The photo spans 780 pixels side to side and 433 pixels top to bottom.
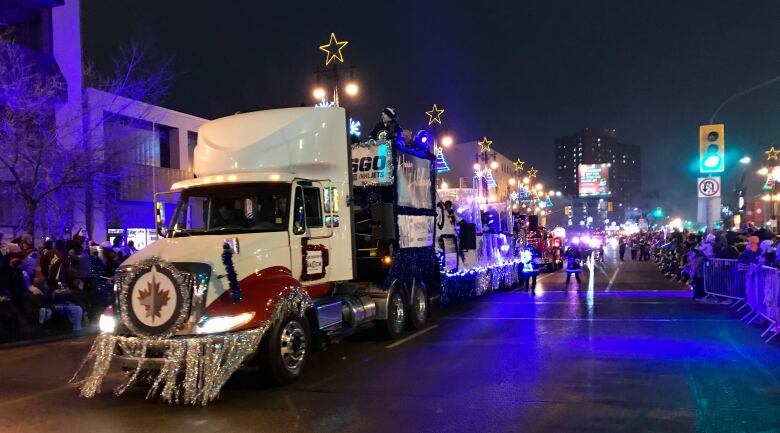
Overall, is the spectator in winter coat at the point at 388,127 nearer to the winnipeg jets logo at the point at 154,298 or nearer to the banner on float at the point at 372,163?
the banner on float at the point at 372,163

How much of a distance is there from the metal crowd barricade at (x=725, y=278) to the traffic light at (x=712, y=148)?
2585 mm

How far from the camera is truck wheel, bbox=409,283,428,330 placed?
36.2 feet

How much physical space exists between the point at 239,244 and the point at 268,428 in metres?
2.28

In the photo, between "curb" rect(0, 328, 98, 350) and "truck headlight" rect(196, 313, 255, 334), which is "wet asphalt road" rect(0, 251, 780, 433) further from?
"truck headlight" rect(196, 313, 255, 334)

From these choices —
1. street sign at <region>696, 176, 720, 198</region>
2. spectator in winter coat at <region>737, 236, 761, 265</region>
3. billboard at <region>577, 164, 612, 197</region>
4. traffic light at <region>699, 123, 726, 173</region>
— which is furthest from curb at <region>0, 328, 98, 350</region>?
billboard at <region>577, 164, 612, 197</region>

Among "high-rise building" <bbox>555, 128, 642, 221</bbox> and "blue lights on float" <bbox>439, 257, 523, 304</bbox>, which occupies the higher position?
"high-rise building" <bbox>555, 128, 642, 221</bbox>

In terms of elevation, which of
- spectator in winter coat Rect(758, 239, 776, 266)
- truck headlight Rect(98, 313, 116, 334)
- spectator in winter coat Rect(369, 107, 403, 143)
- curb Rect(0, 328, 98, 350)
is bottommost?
curb Rect(0, 328, 98, 350)

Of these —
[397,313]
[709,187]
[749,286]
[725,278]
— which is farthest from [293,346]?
[709,187]

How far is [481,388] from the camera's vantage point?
271 inches

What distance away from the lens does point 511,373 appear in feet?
24.8

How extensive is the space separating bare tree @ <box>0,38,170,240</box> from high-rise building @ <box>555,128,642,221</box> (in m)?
111

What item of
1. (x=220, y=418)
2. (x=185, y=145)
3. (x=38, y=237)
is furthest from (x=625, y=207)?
(x=220, y=418)

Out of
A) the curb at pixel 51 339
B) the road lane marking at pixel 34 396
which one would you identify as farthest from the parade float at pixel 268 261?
the curb at pixel 51 339

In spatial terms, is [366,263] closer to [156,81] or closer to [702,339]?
[702,339]
